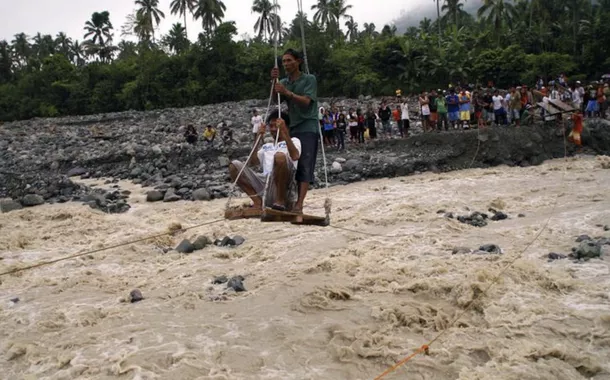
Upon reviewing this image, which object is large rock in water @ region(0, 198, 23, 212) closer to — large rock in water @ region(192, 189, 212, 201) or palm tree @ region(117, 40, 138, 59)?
large rock in water @ region(192, 189, 212, 201)

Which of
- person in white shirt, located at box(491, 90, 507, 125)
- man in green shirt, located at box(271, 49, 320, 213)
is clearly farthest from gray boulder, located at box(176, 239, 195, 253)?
person in white shirt, located at box(491, 90, 507, 125)

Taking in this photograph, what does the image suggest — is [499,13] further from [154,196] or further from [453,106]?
[154,196]

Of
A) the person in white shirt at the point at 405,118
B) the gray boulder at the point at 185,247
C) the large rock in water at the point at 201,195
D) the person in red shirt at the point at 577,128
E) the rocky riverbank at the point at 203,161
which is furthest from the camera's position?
the person in white shirt at the point at 405,118

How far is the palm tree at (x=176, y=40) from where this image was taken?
49125mm

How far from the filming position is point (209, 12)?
47.5 metres

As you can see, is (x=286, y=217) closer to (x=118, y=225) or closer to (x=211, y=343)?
(x=211, y=343)

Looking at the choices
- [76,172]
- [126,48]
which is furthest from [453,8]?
[76,172]

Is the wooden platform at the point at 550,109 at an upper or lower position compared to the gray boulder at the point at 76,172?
upper

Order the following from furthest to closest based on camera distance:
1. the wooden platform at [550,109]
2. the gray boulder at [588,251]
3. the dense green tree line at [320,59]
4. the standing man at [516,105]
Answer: the dense green tree line at [320,59], the standing man at [516,105], the wooden platform at [550,109], the gray boulder at [588,251]

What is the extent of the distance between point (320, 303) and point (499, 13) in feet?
126

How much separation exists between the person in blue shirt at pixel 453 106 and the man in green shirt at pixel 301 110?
13.7m

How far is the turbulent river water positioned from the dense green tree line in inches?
985

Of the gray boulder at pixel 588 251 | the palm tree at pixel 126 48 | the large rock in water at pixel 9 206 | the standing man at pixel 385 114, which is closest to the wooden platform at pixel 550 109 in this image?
the standing man at pixel 385 114

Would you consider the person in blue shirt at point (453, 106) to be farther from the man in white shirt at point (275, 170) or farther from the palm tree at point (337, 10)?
the palm tree at point (337, 10)
